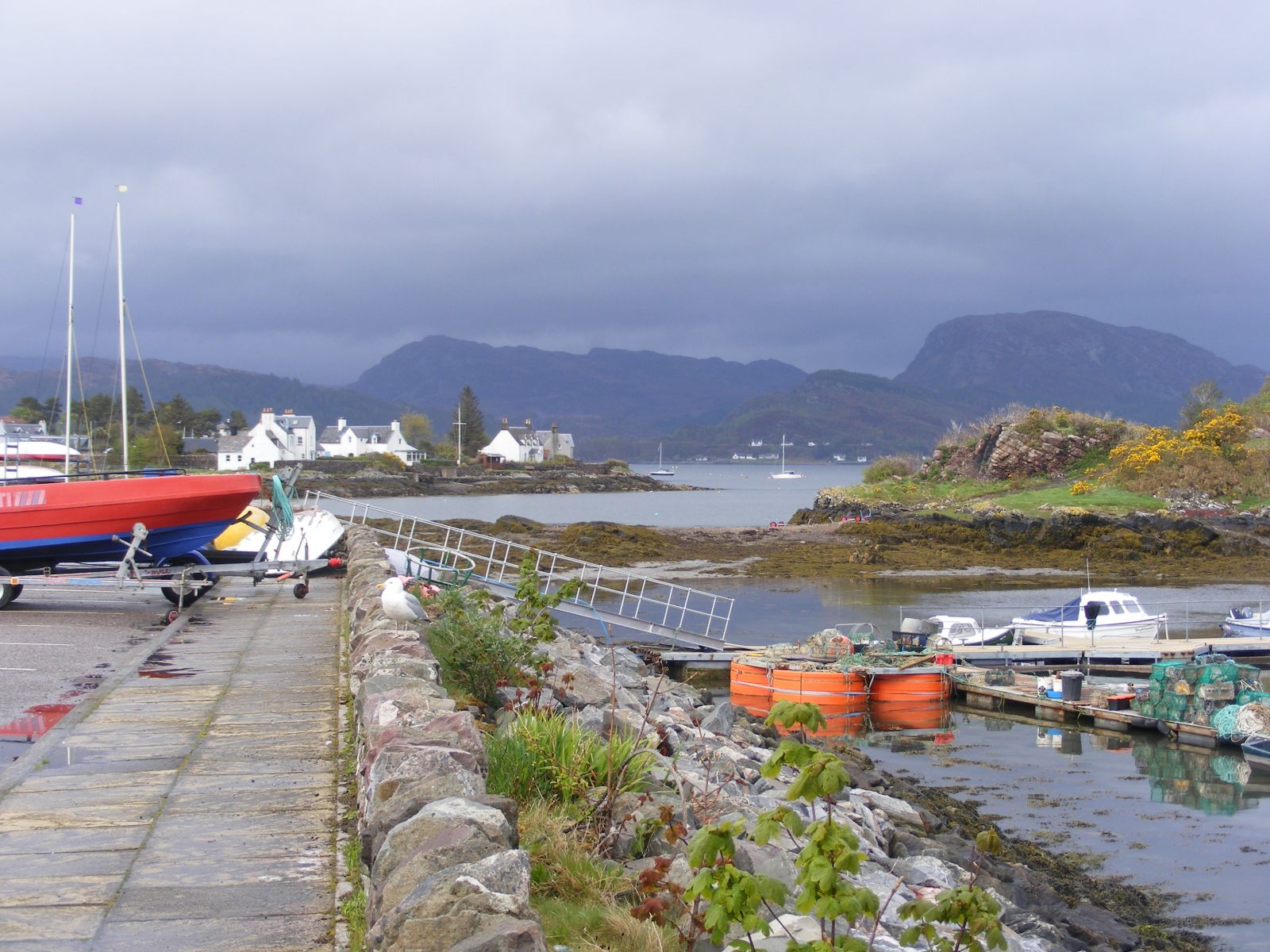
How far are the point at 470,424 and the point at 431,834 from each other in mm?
191610

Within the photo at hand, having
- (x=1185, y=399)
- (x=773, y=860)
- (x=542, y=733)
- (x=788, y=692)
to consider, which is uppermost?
(x=1185, y=399)

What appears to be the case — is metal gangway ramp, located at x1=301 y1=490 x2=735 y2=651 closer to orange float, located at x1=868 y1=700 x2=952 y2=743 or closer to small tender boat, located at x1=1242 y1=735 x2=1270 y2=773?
orange float, located at x1=868 y1=700 x2=952 y2=743

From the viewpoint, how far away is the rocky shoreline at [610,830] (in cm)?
470

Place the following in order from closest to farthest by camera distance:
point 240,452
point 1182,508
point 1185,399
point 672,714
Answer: point 672,714, point 1182,508, point 1185,399, point 240,452

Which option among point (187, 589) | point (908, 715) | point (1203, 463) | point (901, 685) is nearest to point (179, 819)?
point (187, 589)

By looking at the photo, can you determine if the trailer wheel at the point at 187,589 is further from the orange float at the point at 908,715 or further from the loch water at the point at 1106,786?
the orange float at the point at 908,715

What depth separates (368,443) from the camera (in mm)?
179500

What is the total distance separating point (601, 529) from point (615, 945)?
5496 cm

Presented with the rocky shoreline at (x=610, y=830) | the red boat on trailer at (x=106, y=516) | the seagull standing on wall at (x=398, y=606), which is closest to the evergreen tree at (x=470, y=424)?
the red boat on trailer at (x=106, y=516)

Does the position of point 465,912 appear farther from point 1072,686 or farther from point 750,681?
point 1072,686

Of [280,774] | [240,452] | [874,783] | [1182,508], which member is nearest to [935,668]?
[874,783]

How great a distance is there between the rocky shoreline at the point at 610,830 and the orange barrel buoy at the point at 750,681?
672 cm

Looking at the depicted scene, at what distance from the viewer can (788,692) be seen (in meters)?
25.7

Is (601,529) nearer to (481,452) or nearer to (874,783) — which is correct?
(874,783)
